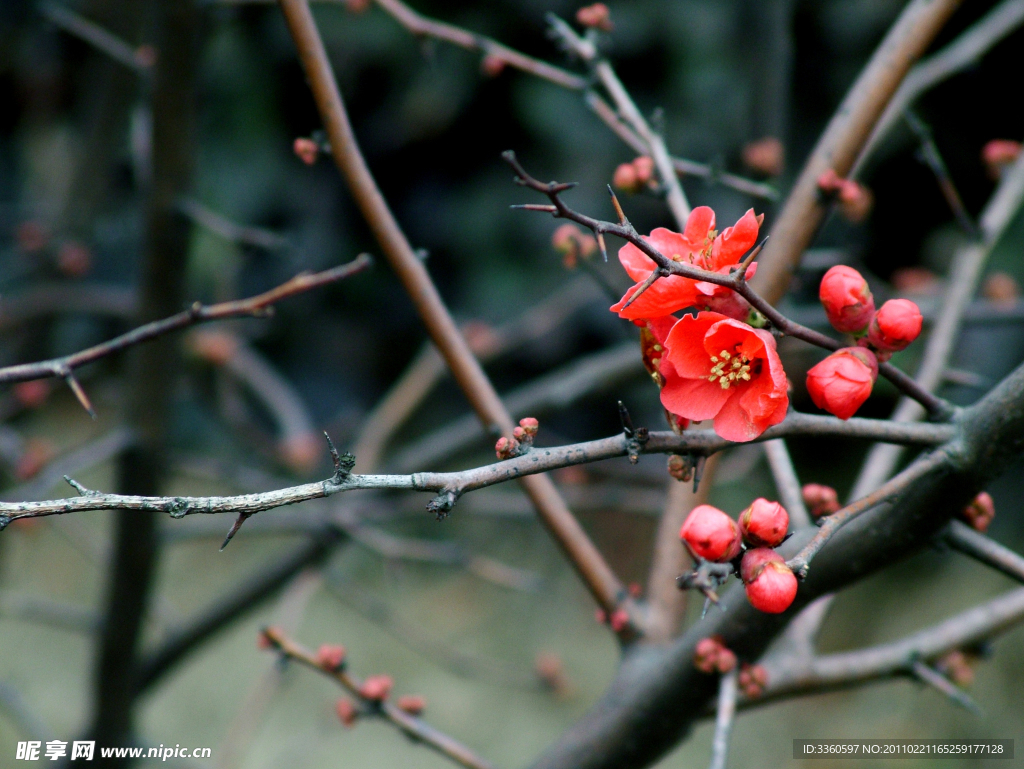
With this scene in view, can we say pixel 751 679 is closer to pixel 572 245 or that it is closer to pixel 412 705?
pixel 412 705

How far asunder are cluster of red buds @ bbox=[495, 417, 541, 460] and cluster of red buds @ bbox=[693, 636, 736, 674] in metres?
0.37

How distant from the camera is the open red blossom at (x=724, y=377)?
0.58 m

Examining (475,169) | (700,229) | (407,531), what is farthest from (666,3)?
(700,229)

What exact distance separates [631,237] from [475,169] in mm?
3128

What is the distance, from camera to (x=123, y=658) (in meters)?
1.54

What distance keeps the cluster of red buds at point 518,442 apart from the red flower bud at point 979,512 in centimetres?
43

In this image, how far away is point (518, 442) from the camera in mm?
606

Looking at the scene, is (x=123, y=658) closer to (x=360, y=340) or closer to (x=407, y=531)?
(x=407, y=531)

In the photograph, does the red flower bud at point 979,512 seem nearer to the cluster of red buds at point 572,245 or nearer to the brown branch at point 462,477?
the brown branch at point 462,477

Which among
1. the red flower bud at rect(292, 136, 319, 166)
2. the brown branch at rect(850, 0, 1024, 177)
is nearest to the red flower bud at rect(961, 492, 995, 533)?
the red flower bud at rect(292, 136, 319, 166)

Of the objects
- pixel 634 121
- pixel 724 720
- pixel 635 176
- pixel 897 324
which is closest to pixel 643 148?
pixel 634 121

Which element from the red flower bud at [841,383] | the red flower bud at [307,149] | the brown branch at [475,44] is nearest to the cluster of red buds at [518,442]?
the red flower bud at [841,383]

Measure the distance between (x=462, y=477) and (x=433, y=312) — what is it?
20.1 inches

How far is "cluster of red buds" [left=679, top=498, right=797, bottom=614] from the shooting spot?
Answer: 552mm
